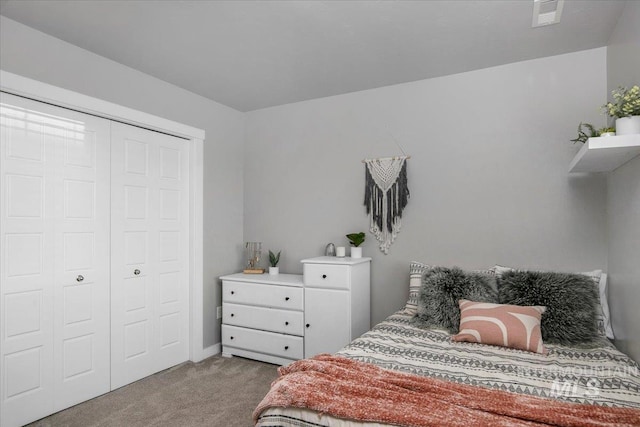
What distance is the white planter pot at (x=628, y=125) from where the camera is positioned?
1883mm

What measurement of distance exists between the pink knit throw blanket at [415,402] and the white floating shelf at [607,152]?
123 cm

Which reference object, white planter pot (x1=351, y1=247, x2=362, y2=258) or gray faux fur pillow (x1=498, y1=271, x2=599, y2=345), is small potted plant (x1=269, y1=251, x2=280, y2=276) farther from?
gray faux fur pillow (x1=498, y1=271, x2=599, y2=345)

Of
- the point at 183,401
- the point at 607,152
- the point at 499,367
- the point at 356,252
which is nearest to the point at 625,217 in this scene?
the point at 607,152

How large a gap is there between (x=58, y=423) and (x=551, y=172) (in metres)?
3.86

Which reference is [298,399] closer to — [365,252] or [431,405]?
[431,405]

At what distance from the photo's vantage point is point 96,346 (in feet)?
9.37

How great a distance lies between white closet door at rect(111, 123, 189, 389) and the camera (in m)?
3.03

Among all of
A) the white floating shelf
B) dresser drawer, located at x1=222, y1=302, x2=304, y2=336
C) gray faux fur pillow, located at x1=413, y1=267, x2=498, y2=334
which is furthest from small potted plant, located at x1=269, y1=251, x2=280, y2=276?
the white floating shelf

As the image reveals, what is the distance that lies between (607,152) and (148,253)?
3.33 meters

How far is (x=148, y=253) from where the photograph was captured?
3271mm

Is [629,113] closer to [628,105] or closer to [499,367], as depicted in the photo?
[628,105]

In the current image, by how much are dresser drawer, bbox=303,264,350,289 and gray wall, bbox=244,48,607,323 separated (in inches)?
18.9

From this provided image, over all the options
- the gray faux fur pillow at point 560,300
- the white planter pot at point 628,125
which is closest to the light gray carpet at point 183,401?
the gray faux fur pillow at point 560,300

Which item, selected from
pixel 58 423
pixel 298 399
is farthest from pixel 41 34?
pixel 298 399
